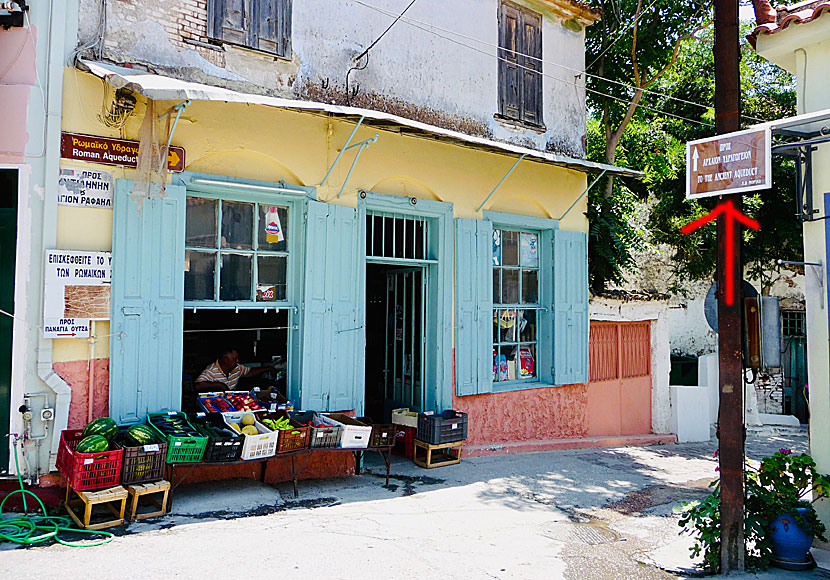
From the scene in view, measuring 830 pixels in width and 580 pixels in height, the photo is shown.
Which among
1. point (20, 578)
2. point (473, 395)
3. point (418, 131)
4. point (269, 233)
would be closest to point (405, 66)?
point (418, 131)

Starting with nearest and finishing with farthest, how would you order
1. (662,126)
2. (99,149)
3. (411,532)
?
(411,532)
(99,149)
(662,126)

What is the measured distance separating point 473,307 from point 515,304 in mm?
1131

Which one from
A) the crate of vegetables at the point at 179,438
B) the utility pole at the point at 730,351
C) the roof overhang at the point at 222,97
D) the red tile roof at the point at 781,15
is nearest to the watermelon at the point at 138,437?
the crate of vegetables at the point at 179,438

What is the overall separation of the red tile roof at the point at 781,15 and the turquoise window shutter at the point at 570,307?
14.6ft

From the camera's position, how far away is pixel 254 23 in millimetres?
7461

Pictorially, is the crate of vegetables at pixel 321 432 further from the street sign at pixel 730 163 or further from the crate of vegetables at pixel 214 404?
the street sign at pixel 730 163

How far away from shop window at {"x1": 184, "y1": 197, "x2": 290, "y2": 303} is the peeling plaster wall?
4.38ft

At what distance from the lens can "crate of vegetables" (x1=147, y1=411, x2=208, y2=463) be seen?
235 inches

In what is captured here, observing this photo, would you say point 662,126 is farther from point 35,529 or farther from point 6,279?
point 35,529

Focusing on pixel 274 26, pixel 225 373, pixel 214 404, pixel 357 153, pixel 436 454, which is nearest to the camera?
pixel 214 404

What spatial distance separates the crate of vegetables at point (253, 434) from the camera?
6348 millimetres

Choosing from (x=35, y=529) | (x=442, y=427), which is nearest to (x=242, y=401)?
(x=35, y=529)

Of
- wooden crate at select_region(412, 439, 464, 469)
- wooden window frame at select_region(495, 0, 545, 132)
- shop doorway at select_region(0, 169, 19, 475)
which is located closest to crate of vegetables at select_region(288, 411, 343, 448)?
wooden crate at select_region(412, 439, 464, 469)

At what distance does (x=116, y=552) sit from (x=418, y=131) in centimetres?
507
